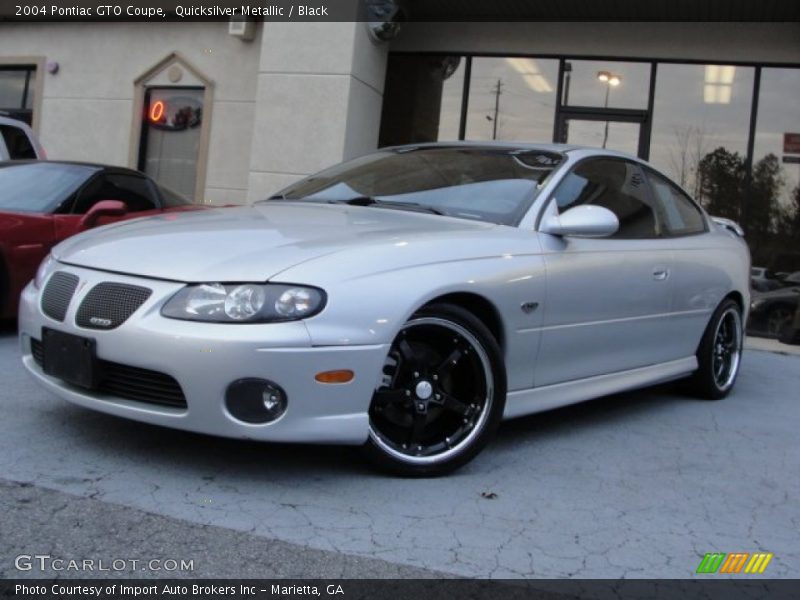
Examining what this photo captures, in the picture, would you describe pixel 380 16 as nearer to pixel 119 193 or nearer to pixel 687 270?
→ pixel 119 193

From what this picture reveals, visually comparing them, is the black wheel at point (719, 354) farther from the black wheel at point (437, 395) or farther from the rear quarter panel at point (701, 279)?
the black wheel at point (437, 395)

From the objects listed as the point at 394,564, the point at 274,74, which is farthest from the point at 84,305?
the point at 274,74

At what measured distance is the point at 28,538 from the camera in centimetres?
246

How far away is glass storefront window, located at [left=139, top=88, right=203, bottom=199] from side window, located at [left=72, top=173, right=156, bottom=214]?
205 inches

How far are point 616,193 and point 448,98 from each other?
22.7 ft

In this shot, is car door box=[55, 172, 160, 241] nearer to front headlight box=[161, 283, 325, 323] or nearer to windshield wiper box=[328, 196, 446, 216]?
windshield wiper box=[328, 196, 446, 216]

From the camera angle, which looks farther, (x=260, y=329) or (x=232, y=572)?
(x=260, y=329)

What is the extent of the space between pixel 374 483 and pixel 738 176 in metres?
8.17

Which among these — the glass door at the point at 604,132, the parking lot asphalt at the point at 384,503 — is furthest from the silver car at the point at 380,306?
the glass door at the point at 604,132

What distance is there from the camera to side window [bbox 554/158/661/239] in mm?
4141

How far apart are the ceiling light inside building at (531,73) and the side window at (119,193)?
576 centimetres

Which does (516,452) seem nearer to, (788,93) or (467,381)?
(467,381)

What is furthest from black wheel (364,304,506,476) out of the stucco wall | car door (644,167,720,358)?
the stucco wall

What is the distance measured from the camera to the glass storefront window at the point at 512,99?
10.7 meters
